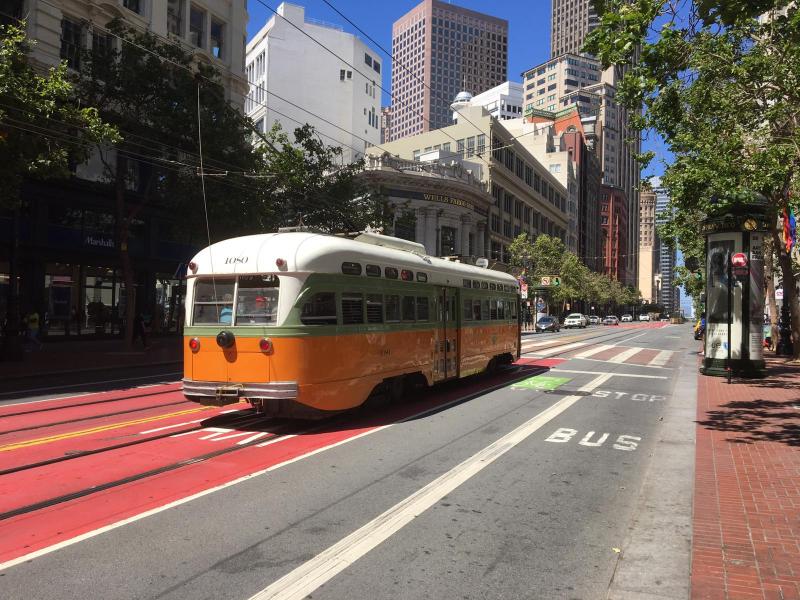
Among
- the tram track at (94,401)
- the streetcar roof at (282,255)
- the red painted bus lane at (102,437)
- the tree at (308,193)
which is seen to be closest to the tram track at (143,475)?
the red painted bus lane at (102,437)

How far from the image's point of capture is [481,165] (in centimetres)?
6362

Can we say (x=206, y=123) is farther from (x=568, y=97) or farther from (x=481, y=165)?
(x=568, y=97)

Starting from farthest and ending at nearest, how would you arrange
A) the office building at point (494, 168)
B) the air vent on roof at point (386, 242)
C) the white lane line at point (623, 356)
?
the office building at point (494, 168)
the white lane line at point (623, 356)
the air vent on roof at point (386, 242)

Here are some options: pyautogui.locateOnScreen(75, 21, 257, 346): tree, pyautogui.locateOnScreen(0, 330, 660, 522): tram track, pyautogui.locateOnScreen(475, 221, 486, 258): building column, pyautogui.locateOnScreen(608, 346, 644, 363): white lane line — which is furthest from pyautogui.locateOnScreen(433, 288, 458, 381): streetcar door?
pyautogui.locateOnScreen(475, 221, 486, 258): building column

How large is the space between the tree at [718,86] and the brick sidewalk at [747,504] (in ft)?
16.9

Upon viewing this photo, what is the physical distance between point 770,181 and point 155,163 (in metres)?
22.8

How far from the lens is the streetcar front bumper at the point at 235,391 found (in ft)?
27.3

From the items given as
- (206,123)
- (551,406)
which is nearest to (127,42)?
(206,123)

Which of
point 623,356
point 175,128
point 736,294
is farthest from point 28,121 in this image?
point 623,356

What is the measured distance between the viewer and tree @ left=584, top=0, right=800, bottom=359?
310 inches

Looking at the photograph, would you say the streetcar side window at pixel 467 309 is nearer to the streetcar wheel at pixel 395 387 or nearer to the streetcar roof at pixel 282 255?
the streetcar wheel at pixel 395 387

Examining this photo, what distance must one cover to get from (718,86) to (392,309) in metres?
9.92

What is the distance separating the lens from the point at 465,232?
5788cm

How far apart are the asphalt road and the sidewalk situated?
12.5m
